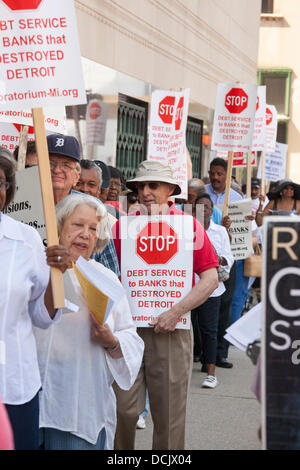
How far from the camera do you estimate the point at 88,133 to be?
42.3 feet

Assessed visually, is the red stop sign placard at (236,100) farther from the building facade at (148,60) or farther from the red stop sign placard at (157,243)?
the red stop sign placard at (157,243)

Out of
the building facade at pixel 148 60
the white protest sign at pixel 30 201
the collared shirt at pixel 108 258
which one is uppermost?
the building facade at pixel 148 60

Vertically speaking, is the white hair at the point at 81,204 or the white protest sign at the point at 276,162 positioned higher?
the white protest sign at the point at 276,162

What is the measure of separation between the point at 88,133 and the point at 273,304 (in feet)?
34.4

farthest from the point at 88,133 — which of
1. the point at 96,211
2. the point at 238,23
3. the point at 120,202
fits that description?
the point at 238,23

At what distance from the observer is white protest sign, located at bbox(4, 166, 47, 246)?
513 cm

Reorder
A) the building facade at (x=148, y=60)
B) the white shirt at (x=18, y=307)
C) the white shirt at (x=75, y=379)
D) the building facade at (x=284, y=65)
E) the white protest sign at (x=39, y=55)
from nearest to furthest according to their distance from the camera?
the white shirt at (x=18, y=307), the white shirt at (x=75, y=379), the white protest sign at (x=39, y=55), the building facade at (x=148, y=60), the building facade at (x=284, y=65)

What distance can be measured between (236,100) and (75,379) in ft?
23.6

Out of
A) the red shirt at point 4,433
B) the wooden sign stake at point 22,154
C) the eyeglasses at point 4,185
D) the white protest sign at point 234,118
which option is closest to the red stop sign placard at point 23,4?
the eyeglasses at point 4,185

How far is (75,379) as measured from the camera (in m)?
3.94

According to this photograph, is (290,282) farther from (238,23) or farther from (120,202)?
(238,23)

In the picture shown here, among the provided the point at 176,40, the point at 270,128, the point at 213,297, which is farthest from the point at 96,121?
the point at 176,40

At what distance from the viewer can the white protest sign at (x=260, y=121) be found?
1398cm

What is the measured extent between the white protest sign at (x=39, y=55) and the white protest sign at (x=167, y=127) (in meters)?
5.91
